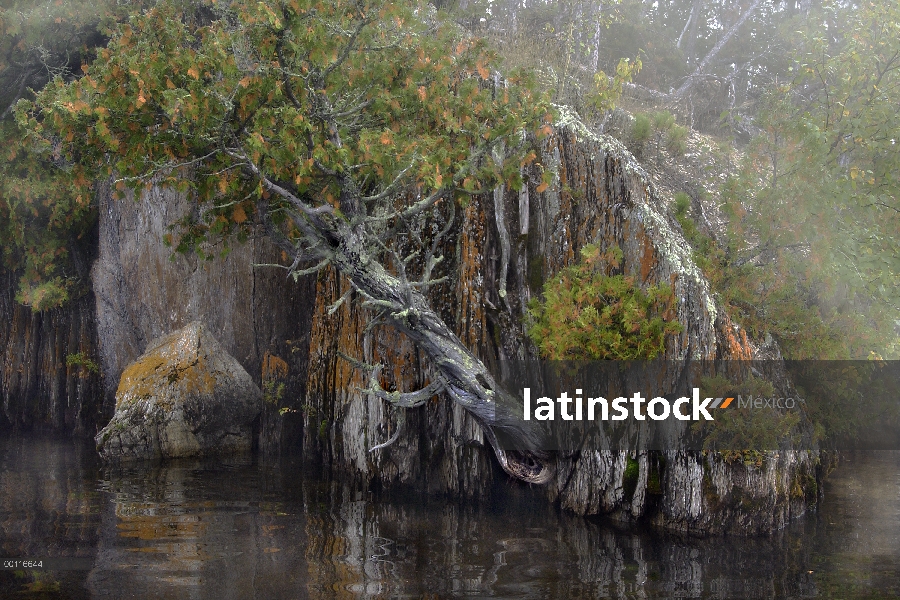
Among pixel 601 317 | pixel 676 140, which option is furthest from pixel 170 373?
pixel 676 140

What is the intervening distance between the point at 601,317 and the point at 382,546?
421 centimetres

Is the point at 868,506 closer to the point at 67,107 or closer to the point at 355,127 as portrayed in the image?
the point at 355,127

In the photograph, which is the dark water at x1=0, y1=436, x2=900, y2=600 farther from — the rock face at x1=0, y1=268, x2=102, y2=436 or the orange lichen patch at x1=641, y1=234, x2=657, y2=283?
the rock face at x1=0, y1=268, x2=102, y2=436

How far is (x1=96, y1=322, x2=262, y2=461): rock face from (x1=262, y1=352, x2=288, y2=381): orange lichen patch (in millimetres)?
345

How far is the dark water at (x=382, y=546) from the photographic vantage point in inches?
318

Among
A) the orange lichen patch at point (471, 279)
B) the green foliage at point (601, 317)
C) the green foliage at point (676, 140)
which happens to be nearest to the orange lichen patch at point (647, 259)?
the green foliage at point (601, 317)

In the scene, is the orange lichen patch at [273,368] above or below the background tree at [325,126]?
below

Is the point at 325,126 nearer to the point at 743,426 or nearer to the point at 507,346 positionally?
the point at 507,346

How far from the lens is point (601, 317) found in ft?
34.9

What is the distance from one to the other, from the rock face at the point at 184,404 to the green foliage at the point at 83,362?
2475mm

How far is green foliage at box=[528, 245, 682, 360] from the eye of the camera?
10508 millimetres

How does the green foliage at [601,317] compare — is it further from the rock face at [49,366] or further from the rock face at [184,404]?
the rock face at [49,366]

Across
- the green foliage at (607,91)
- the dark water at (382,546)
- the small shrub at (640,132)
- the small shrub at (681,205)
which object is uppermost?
the green foliage at (607,91)

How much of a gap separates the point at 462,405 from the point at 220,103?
207 inches
